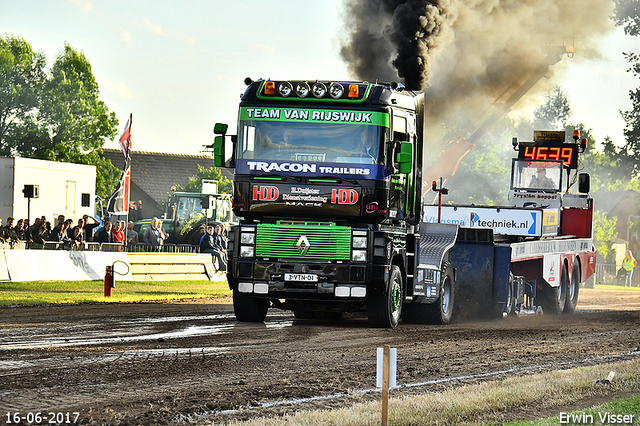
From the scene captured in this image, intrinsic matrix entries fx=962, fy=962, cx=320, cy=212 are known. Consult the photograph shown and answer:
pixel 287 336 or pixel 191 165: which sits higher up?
pixel 191 165

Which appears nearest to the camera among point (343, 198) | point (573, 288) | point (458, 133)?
point (343, 198)

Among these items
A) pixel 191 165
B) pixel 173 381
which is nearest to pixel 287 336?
pixel 173 381

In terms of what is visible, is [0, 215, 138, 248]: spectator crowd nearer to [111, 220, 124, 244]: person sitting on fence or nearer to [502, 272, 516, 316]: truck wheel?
[111, 220, 124, 244]: person sitting on fence

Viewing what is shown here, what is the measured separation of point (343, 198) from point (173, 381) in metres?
5.70

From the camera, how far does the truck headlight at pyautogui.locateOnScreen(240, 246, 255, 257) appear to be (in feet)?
47.9

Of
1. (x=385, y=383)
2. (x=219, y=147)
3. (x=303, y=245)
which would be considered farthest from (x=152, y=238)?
(x=385, y=383)

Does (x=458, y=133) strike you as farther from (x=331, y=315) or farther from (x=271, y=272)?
(x=271, y=272)

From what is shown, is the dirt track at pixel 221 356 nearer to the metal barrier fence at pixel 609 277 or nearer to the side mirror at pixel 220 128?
the side mirror at pixel 220 128

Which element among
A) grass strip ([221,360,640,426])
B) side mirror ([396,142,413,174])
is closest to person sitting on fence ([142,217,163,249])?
side mirror ([396,142,413,174])

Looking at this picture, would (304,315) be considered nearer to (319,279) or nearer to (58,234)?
(319,279)

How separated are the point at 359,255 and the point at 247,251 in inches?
67.5

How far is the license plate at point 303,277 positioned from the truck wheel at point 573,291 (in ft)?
31.2

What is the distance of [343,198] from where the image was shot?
14.1m

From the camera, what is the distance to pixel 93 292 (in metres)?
21.8
